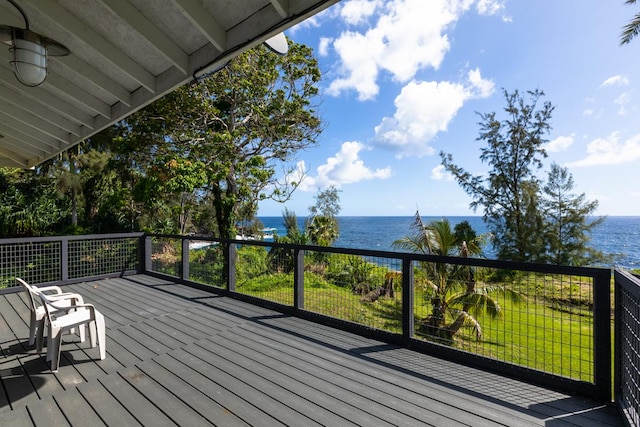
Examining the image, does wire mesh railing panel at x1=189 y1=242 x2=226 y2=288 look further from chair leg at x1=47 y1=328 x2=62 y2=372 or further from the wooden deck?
chair leg at x1=47 y1=328 x2=62 y2=372

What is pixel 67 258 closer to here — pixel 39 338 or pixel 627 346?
pixel 39 338

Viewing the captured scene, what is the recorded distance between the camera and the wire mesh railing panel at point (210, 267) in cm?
571

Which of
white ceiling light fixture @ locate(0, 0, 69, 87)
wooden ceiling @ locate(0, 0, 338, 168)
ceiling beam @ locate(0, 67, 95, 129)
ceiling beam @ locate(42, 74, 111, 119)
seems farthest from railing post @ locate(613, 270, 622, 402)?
ceiling beam @ locate(0, 67, 95, 129)

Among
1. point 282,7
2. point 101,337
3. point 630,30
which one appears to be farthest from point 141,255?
point 630,30

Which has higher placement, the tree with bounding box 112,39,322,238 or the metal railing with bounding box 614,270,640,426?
the tree with bounding box 112,39,322,238

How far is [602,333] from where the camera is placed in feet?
7.69

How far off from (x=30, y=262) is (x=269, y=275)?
4254mm

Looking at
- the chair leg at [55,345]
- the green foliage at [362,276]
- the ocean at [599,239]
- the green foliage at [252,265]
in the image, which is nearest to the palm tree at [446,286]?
the ocean at [599,239]

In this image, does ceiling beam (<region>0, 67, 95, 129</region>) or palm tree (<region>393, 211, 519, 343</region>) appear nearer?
ceiling beam (<region>0, 67, 95, 129</region>)

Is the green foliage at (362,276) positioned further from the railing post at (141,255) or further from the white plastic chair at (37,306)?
the railing post at (141,255)

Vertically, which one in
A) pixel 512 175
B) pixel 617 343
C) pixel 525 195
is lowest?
pixel 617 343

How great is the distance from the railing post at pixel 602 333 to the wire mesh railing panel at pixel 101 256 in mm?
7453

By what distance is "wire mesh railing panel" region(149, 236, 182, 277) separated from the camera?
22.3 ft

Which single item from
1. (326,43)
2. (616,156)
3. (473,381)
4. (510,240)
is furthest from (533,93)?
(473,381)
